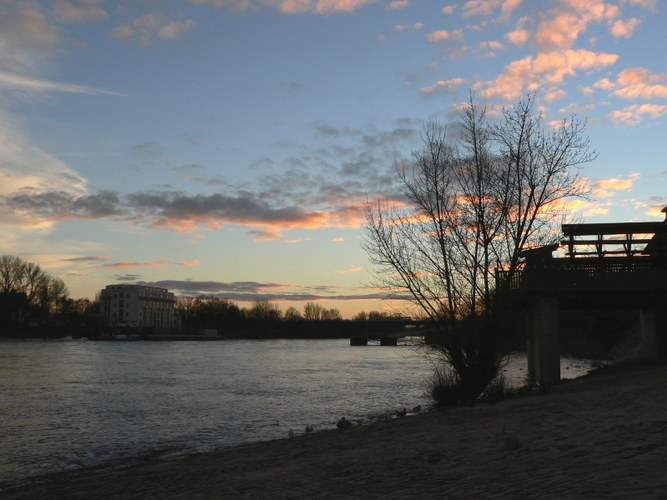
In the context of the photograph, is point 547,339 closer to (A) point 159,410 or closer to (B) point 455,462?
(B) point 455,462

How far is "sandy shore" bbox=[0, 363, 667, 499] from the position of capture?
785cm

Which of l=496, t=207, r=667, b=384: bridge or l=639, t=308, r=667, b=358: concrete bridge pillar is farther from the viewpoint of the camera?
l=639, t=308, r=667, b=358: concrete bridge pillar

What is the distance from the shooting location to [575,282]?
25.2 metres

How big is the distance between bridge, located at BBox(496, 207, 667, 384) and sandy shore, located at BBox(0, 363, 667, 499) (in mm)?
7188

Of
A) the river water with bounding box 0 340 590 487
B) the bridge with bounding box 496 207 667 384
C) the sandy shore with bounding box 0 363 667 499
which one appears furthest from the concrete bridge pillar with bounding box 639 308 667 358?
the sandy shore with bounding box 0 363 667 499

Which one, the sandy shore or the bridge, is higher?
the bridge

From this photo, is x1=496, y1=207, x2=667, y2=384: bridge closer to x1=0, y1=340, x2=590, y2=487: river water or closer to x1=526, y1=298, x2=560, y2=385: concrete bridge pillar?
x1=526, y1=298, x2=560, y2=385: concrete bridge pillar

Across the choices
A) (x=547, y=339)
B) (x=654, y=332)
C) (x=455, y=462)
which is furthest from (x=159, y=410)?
(x=654, y=332)

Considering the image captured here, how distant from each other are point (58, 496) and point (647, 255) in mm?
26633

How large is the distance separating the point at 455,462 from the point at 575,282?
17.3 metres

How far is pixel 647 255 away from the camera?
2888 centimetres

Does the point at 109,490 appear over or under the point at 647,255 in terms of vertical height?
under

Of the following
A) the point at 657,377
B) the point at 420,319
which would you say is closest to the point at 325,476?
the point at 420,319

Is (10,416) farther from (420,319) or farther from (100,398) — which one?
(420,319)
